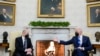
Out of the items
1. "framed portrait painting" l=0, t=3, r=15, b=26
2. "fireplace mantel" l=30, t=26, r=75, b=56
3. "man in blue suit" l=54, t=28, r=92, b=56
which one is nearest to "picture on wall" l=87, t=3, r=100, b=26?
"fireplace mantel" l=30, t=26, r=75, b=56

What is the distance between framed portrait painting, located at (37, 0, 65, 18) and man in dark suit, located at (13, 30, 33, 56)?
1.49 m

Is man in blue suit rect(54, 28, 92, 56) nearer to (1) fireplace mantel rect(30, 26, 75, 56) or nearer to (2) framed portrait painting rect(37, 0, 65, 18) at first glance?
(1) fireplace mantel rect(30, 26, 75, 56)

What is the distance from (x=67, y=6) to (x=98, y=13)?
3.99ft

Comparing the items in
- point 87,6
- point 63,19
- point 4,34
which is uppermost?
point 87,6

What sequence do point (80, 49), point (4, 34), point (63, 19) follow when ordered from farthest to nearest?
point (63, 19)
point (4, 34)
point (80, 49)

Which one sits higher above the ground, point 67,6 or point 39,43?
point 67,6

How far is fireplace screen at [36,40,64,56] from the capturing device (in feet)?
23.6

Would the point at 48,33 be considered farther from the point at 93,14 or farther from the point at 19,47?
the point at 93,14

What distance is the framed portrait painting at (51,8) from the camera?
7418mm

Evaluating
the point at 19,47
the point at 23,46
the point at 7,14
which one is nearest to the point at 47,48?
the point at 23,46

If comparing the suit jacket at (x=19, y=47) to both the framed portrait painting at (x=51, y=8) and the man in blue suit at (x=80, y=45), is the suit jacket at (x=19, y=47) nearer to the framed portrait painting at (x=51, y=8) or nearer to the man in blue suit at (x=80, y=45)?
the man in blue suit at (x=80, y=45)

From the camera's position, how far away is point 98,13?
280 inches

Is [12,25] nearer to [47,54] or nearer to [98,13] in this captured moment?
[47,54]

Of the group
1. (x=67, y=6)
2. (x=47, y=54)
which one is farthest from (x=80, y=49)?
(x=67, y=6)
